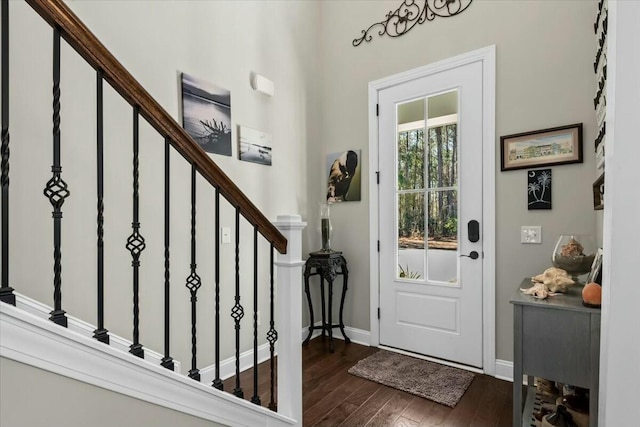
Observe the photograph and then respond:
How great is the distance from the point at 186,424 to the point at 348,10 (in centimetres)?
350

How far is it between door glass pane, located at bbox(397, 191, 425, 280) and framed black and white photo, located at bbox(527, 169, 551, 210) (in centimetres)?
79

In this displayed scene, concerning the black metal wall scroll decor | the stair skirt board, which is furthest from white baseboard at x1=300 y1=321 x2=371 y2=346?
the black metal wall scroll decor

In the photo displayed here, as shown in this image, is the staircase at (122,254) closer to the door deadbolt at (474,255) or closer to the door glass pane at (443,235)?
the door glass pane at (443,235)

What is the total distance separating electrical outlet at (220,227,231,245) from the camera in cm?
249

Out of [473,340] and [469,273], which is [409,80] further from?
[473,340]

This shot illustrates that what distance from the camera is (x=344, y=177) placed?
3.34 m

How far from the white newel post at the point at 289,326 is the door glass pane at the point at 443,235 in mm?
1589

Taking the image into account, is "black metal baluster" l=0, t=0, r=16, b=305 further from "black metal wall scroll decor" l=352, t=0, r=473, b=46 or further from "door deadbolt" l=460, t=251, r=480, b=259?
"black metal wall scroll decor" l=352, t=0, r=473, b=46

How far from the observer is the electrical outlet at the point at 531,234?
2.37 metres

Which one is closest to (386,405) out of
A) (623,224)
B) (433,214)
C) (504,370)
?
(504,370)

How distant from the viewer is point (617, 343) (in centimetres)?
119

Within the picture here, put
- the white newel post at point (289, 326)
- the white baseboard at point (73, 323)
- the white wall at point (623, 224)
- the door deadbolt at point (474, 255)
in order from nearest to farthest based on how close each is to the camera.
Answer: the white wall at point (623, 224) < the white baseboard at point (73, 323) < the white newel post at point (289, 326) < the door deadbolt at point (474, 255)

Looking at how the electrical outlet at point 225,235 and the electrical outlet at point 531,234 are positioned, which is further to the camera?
the electrical outlet at point 225,235

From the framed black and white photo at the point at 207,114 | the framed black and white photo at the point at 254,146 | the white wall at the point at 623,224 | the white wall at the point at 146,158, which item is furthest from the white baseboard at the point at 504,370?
the framed black and white photo at the point at 207,114
